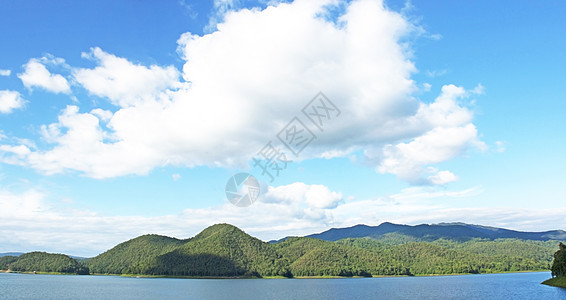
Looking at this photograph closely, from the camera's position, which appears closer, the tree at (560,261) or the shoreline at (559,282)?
the tree at (560,261)

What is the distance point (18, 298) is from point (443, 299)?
13168 cm

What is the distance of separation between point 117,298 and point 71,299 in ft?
44.0

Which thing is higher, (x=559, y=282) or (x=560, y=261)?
(x=560, y=261)

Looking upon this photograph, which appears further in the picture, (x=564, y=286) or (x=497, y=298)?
(x=564, y=286)

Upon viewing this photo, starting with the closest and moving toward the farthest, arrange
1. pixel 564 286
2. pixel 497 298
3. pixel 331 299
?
pixel 497 298 < pixel 331 299 < pixel 564 286

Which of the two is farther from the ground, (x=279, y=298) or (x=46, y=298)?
(x=46, y=298)

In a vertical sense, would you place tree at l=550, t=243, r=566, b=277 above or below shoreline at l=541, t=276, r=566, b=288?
above

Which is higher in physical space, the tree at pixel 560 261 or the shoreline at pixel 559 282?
the tree at pixel 560 261

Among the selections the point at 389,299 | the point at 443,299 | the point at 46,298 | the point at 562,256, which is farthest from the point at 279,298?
the point at 562,256

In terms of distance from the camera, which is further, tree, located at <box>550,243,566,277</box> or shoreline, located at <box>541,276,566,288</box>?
shoreline, located at <box>541,276,566,288</box>

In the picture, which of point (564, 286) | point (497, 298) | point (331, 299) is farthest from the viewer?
point (564, 286)

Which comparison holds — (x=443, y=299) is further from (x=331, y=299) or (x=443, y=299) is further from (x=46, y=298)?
(x=46, y=298)

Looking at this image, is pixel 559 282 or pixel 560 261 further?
pixel 559 282

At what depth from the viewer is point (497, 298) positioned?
→ 11250cm
